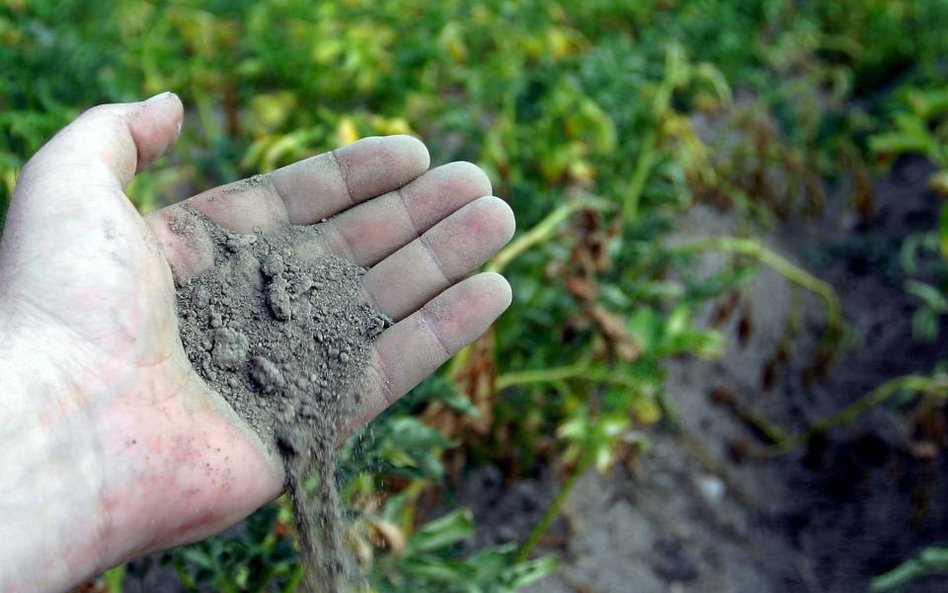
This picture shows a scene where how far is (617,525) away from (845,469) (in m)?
0.80

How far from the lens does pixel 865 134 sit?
3.77 m

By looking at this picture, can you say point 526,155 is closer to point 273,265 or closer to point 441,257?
point 441,257

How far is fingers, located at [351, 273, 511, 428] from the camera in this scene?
1.69 m

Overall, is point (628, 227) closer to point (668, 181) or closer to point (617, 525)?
point (668, 181)

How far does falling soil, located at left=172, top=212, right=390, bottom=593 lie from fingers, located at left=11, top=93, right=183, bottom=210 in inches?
6.4

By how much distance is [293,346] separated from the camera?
171 centimetres

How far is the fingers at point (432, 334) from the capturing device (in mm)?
1688

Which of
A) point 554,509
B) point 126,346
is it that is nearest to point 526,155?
point 554,509

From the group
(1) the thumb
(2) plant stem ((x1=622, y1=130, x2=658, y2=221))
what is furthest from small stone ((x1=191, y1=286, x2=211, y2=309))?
(2) plant stem ((x1=622, y1=130, x2=658, y2=221))

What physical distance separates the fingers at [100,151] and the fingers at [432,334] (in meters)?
0.55

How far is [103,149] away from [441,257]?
2.11ft

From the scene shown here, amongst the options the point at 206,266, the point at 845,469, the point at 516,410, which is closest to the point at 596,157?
the point at 516,410

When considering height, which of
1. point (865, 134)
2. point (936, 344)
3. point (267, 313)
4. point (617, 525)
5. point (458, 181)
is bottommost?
point (617, 525)

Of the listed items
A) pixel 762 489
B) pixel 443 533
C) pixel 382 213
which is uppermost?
pixel 382 213
